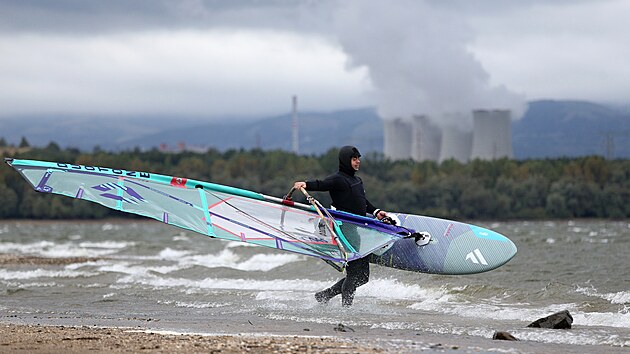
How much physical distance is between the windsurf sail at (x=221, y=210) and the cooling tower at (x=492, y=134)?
9923cm

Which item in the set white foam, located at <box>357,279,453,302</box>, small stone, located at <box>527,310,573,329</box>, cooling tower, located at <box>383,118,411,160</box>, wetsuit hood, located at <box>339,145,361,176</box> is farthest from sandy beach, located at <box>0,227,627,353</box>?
cooling tower, located at <box>383,118,411,160</box>

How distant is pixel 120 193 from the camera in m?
14.0

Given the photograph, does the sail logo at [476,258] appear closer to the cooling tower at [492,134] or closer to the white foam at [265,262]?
the white foam at [265,262]

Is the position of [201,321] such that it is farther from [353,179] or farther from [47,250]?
[47,250]

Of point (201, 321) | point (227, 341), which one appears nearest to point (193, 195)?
point (201, 321)

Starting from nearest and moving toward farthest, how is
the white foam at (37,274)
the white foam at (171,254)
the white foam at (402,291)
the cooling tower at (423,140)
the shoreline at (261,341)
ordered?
the shoreline at (261,341) < the white foam at (402,291) < the white foam at (37,274) < the white foam at (171,254) < the cooling tower at (423,140)

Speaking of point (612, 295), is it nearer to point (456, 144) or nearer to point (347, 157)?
point (347, 157)

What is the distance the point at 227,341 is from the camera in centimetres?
1023

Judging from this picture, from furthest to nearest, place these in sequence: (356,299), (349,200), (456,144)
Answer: (456,144) < (356,299) < (349,200)

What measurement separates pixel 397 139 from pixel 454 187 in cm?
2642

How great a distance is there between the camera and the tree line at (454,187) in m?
107

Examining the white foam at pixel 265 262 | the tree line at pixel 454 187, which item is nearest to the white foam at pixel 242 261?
the white foam at pixel 265 262

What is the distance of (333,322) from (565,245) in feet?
97.9

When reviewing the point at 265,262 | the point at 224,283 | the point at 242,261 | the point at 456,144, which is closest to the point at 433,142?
the point at 456,144
